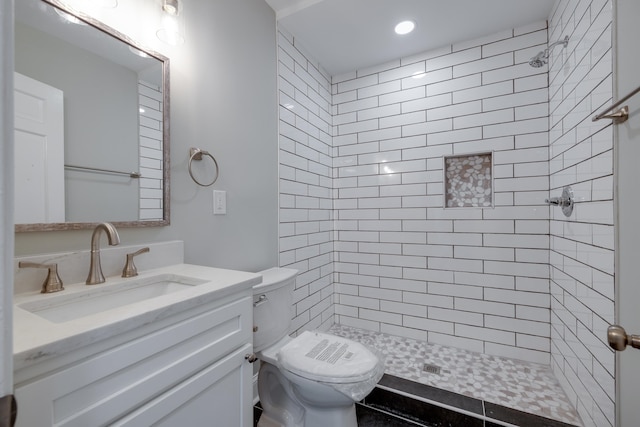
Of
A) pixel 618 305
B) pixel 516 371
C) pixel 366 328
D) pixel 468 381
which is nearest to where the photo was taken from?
pixel 618 305

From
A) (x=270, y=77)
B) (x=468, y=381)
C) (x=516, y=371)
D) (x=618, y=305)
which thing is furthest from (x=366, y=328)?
(x=270, y=77)

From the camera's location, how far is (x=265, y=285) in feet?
4.39

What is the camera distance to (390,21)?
6.09 feet

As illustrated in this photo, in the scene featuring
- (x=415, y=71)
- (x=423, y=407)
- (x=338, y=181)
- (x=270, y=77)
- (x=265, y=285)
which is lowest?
Result: (x=423, y=407)

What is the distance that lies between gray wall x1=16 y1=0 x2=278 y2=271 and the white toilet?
1.07ft

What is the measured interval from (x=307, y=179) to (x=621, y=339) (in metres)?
1.85

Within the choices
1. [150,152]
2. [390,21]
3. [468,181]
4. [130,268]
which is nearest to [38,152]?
[150,152]

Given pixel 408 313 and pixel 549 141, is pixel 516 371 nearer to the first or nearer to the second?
pixel 408 313

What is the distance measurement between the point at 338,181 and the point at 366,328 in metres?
1.36

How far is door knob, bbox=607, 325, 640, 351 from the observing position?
604 mm

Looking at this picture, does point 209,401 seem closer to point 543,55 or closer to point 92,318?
point 92,318

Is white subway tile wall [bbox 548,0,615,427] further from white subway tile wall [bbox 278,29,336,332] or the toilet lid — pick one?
white subway tile wall [bbox 278,29,336,332]

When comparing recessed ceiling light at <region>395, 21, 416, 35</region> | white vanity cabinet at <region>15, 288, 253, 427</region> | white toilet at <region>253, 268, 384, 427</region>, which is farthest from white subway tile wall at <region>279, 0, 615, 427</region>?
white vanity cabinet at <region>15, 288, 253, 427</region>

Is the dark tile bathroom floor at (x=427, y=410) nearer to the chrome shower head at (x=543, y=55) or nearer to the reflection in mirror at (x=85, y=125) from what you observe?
the reflection in mirror at (x=85, y=125)
